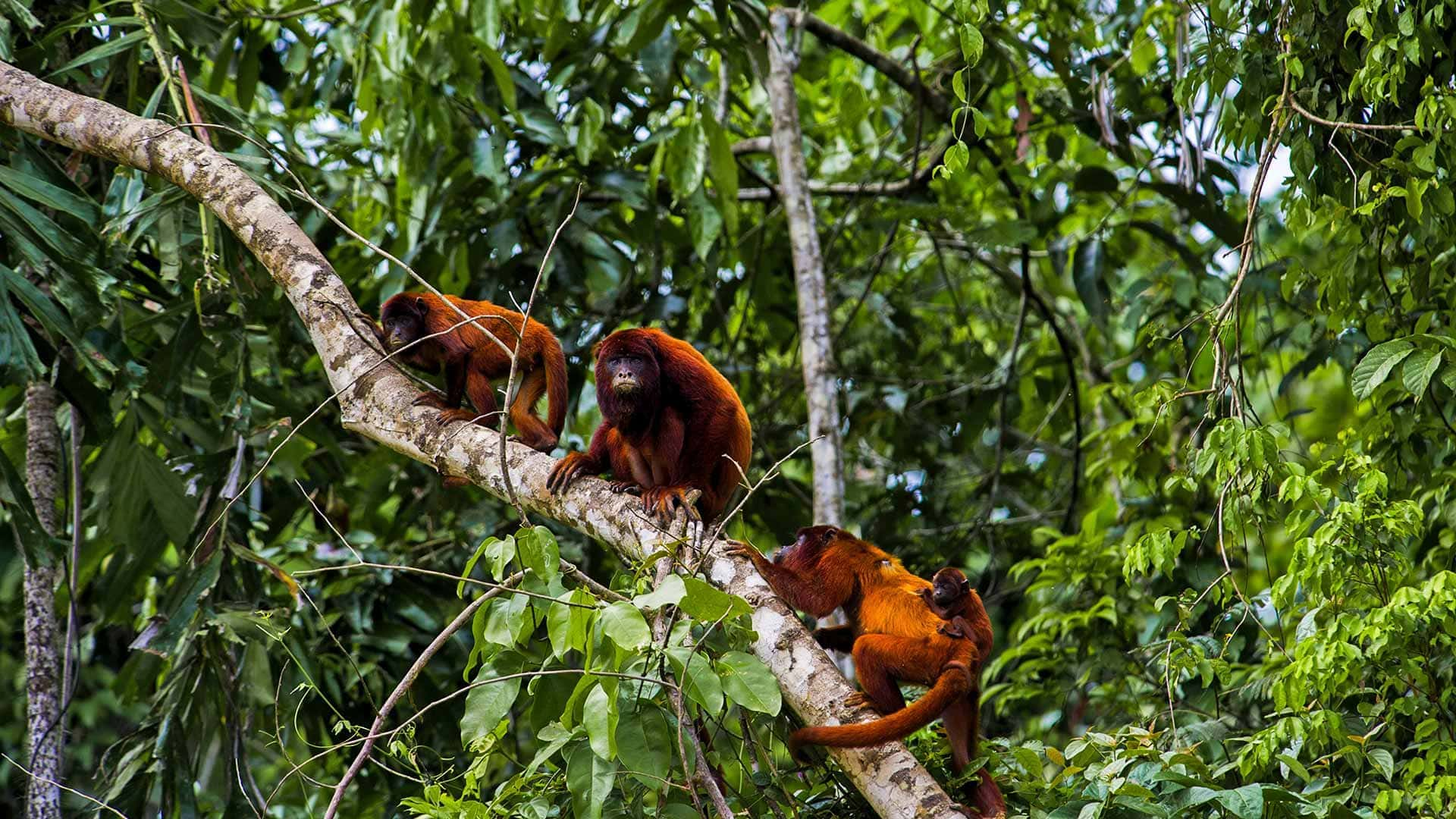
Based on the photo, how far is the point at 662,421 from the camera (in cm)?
435

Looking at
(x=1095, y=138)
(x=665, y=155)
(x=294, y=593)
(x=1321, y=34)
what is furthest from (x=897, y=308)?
(x=294, y=593)

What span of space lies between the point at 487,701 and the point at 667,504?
103 cm

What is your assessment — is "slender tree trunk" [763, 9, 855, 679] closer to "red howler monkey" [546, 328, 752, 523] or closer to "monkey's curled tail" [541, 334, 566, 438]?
"red howler monkey" [546, 328, 752, 523]

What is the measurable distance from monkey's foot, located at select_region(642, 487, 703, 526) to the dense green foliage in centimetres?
38

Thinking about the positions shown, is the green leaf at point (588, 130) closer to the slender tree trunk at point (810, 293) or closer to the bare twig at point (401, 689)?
the slender tree trunk at point (810, 293)

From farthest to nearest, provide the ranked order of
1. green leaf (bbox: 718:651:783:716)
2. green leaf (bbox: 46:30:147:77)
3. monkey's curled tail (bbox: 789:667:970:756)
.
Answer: green leaf (bbox: 46:30:147:77) < monkey's curled tail (bbox: 789:667:970:756) < green leaf (bbox: 718:651:783:716)

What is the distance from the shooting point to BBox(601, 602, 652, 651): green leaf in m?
2.49

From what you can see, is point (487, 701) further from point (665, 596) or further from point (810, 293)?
point (810, 293)

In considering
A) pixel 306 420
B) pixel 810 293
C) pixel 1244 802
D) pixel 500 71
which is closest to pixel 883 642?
pixel 1244 802

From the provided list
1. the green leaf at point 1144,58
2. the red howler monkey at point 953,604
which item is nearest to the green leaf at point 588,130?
the red howler monkey at point 953,604

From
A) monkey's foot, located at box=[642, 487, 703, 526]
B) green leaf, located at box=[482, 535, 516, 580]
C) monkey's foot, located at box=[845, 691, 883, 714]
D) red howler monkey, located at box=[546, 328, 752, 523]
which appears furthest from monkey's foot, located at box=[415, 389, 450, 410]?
monkey's foot, located at box=[845, 691, 883, 714]

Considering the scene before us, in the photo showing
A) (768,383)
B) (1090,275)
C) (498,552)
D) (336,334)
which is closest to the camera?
(498,552)

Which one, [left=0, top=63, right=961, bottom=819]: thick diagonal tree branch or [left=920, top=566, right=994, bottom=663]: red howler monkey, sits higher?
[left=0, top=63, right=961, bottom=819]: thick diagonal tree branch

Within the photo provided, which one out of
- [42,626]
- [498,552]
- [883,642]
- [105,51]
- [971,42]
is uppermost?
[971,42]
